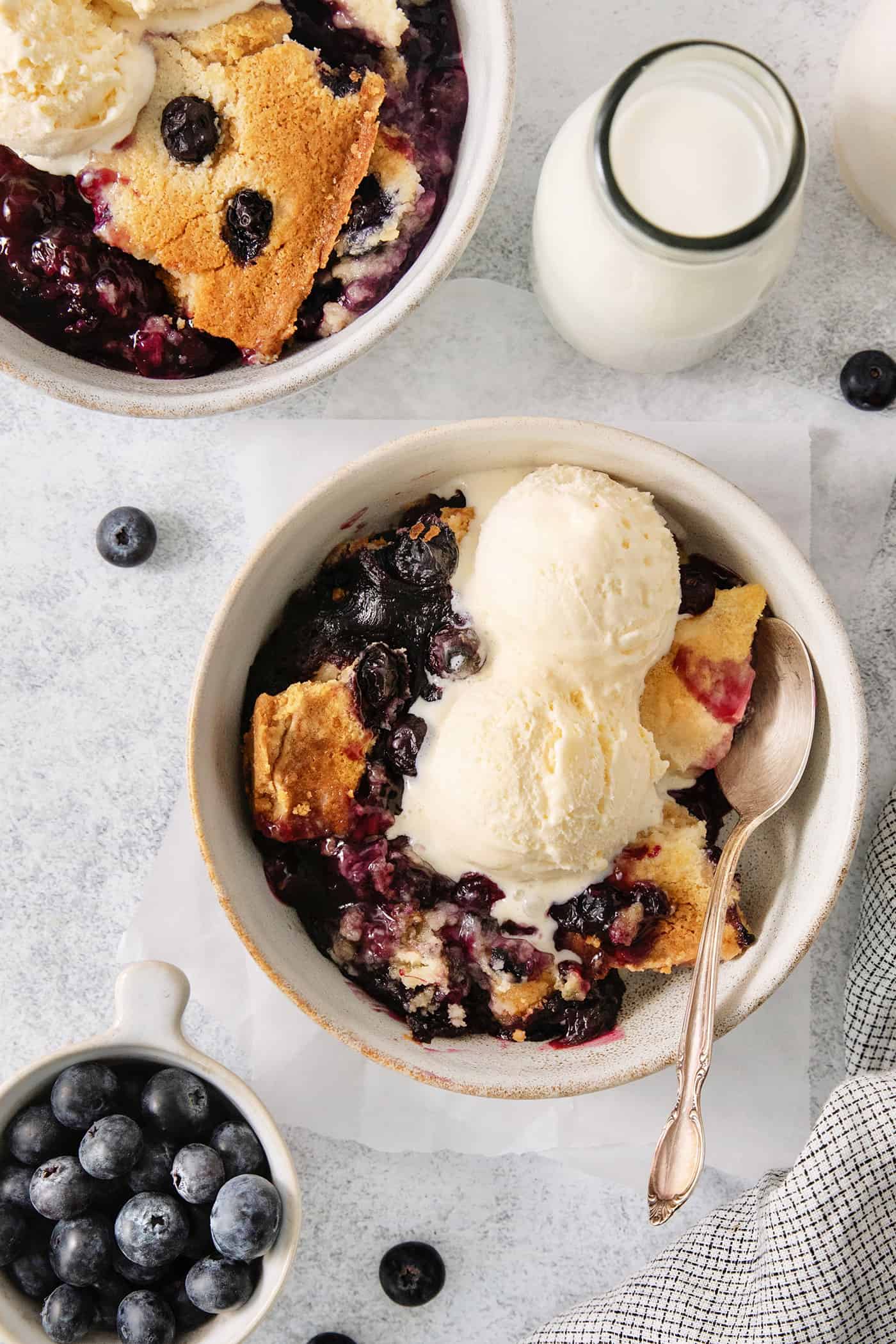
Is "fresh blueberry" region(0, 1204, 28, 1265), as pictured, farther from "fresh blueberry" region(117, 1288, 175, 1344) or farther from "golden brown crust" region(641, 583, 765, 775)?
"golden brown crust" region(641, 583, 765, 775)

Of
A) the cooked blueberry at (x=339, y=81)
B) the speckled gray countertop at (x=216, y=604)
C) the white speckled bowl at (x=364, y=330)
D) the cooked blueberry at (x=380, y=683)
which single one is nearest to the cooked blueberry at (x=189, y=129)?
the cooked blueberry at (x=339, y=81)

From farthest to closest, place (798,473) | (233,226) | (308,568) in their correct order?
(798,473) < (308,568) < (233,226)

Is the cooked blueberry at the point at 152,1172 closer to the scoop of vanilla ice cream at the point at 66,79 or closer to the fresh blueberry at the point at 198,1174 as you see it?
the fresh blueberry at the point at 198,1174

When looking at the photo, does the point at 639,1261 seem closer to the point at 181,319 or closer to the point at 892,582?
the point at 892,582

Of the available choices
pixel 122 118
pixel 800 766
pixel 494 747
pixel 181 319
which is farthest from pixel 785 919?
pixel 122 118

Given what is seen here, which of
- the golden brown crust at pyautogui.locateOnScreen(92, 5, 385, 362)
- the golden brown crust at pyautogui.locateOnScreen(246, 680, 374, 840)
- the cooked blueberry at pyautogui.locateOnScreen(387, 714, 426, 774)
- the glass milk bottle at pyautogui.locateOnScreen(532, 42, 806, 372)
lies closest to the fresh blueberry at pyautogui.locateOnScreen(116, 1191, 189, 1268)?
the golden brown crust at pyautogui.locateOnScreen(246, 680, 374, 840)

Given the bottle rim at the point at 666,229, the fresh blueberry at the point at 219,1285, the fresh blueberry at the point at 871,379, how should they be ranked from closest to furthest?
the bottle rim at the point at 666,229 → the fresh blueberry at the point at 219,1285 → the fresh blueberry at the point at 871,379

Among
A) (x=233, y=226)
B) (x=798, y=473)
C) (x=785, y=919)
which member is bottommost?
(x=785, y=919)

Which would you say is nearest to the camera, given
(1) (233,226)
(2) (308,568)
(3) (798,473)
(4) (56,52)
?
(4) (56,52)
